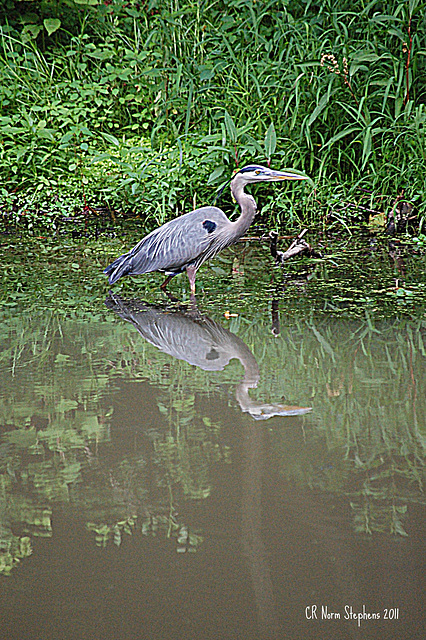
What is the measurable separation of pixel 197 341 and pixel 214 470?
48.9 inches

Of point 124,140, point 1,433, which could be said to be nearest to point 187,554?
point 1,433

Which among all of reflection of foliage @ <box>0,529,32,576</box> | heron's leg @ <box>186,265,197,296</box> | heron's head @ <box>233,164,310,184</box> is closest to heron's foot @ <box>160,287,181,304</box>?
heron's leg @ <box>186,265,197,296</box>

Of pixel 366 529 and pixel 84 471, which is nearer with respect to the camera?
pixel 366 529

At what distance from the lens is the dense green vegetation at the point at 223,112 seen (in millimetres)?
5555

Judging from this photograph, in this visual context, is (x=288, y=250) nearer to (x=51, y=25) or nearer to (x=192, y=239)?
(x=192, y=239)

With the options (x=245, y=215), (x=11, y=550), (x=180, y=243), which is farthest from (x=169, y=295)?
(x=11, y=550)

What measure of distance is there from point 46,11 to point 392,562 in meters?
8.04

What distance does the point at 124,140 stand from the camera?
7305 mm

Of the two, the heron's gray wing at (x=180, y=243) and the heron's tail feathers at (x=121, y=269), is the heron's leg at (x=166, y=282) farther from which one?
the heron's tail feathers at (x=121, y=269)

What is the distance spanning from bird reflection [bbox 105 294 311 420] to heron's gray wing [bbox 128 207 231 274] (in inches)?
11.6

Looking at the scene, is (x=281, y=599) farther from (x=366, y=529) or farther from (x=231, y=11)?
(x=231, y=11)

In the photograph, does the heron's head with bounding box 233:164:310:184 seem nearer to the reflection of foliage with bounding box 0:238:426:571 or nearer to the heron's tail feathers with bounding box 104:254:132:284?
the heron's tail feathers with bounding box 104:254:132:284

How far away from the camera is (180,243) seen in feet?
13.7

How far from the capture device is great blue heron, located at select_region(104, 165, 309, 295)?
165 inches
